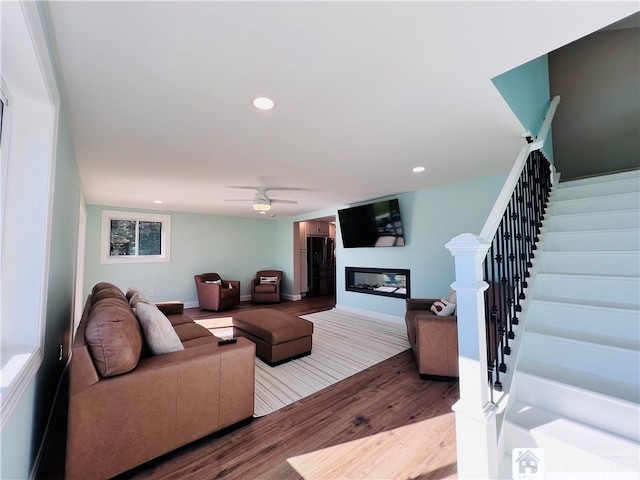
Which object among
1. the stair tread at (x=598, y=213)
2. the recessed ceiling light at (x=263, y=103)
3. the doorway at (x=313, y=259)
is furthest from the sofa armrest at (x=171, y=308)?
the stair tread at (x=598, y=213)

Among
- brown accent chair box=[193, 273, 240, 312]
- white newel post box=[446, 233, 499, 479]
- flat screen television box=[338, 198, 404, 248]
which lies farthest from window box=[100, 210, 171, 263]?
white newel post box=[446, 233, 499, 479]

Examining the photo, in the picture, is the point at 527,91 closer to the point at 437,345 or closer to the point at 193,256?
the point at 437,345

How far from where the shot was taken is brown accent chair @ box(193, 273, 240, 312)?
570cm

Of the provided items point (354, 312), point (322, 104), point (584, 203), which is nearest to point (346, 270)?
point (354, 312)

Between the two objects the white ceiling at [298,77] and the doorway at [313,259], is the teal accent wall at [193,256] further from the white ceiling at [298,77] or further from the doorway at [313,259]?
the white ceiling at [298,77]

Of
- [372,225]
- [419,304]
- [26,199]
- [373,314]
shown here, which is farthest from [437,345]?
[26,199]

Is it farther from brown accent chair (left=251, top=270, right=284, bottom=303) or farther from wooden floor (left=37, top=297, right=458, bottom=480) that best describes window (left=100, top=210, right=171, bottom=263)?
wooden floor (left=37, top=297, right=458, bottom=480)

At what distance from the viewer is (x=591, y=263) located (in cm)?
206

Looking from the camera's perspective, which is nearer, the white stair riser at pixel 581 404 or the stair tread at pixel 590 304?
the white stair riser at pixel 581 404

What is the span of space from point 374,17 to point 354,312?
4.92m

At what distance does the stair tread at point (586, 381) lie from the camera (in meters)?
1.37

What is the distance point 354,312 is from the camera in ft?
17.7

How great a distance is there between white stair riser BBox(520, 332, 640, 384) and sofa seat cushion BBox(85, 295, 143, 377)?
2.45 m

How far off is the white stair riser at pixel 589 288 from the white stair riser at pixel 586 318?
17cm
